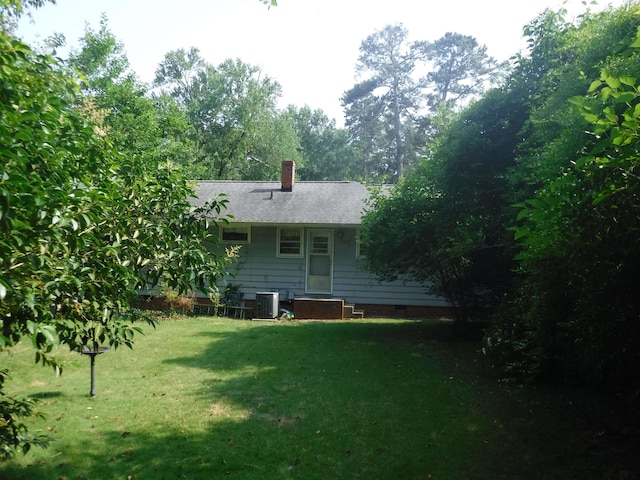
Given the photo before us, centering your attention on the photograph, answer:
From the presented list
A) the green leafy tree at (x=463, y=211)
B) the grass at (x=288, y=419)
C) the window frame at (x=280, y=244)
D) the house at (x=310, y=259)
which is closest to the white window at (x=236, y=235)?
the house at (x=310, y=259)

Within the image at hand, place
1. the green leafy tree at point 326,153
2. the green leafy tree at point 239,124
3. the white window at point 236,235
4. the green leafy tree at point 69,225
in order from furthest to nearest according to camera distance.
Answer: the green leafy tree at point 326,153
the green leafy tree at point 239,124
the white window at point 236,235
the green leafy tree at point 69,225

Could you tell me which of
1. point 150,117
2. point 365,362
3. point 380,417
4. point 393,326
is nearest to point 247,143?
point 150,117

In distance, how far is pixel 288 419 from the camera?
6.14 metres

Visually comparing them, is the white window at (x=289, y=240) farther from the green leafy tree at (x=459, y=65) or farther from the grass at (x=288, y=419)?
the green leafy tree at (x=459, y=65)

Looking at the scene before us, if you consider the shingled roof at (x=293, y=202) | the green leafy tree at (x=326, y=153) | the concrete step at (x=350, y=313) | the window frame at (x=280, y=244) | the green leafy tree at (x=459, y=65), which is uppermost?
the green leafy tree at (x=459, y=65)

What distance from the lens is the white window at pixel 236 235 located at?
17078 millimetres

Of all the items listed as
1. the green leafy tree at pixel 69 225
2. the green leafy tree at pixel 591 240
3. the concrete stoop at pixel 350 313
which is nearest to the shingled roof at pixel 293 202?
the concrete stoop at pixel 350 313

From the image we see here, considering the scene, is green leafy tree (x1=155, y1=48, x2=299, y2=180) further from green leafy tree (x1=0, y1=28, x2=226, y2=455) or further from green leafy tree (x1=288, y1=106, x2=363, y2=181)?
green leafy tree (x1=0, y1=28, x2=226, y2=455)

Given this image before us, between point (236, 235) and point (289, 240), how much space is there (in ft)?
6.20

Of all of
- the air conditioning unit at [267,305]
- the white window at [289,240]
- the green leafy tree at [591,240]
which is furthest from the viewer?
the white window at [289,240]

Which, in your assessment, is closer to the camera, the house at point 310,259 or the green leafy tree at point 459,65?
the house at point 310,259

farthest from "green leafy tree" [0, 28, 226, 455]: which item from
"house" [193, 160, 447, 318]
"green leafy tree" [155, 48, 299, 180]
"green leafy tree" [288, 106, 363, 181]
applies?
"green leafy tree" [288, 106, 363, 181]

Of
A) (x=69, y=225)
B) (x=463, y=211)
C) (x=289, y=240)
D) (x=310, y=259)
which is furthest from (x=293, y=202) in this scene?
(x=69, y=225)

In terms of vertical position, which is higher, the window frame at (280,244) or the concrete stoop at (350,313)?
the window frame at (280,244)
